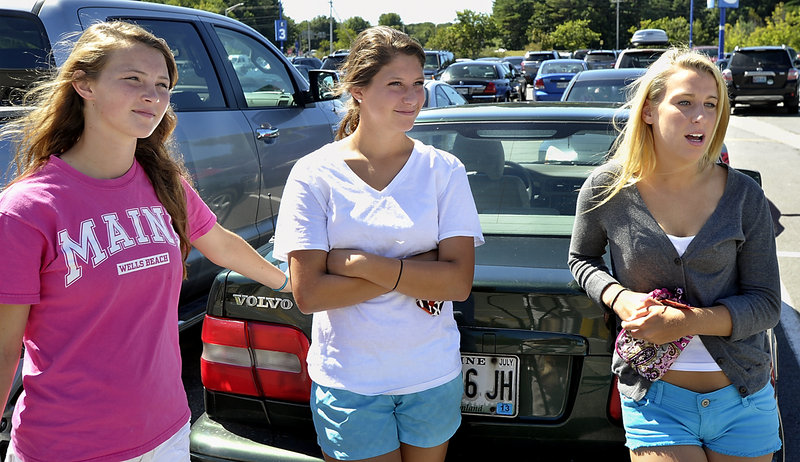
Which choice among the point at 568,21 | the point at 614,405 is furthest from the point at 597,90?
the point at 568,21

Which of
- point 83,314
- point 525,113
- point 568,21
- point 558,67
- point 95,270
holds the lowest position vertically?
point 83,314

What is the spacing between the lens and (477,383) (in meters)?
2.43

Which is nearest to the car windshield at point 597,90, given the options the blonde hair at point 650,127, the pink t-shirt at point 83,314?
the blonde hair at point 650,127

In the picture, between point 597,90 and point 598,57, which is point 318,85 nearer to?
point 597,90

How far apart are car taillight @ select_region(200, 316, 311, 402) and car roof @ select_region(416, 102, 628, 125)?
158 centimetres

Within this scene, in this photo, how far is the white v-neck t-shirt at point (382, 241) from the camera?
6.94ft

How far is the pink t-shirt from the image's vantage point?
1.81 meters

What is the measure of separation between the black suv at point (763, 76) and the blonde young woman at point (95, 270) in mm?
22756

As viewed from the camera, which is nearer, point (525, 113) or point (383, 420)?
point (383, 420)

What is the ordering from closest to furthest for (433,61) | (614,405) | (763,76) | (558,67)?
1. (614,405)
2. (763,76)
3. (558,67)
4. (433,61)

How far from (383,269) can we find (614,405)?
883mm

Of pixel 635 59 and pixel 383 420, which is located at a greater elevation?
pixel 635 59

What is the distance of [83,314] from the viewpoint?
1.88 m

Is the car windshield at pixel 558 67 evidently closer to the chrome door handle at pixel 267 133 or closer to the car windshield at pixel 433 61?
the car windshield at pixel 433 61
